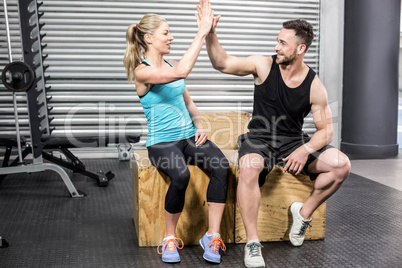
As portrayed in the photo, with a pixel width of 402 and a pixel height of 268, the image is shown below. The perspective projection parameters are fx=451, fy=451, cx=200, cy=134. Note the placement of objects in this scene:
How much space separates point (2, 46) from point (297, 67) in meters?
3.37

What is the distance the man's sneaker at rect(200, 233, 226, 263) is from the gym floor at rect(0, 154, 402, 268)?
0.03 m

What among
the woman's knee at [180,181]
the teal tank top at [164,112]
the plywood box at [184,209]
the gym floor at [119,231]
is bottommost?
the gym floor at [119,231]

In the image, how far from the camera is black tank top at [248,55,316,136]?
7.25 ft

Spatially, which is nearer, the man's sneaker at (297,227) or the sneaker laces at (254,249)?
the sneaker laces at (254,249)

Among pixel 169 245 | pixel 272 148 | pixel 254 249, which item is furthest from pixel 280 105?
pixel 169 245

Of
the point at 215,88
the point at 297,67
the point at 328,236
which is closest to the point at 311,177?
the point at 328,236

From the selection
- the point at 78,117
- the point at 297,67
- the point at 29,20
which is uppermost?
the point at 29,20

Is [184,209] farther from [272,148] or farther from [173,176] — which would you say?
[272,148]

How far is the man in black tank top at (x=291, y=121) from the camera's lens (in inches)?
85.0

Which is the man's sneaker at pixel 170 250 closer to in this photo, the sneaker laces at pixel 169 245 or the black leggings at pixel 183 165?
the sneaker laces at pixel 169 245

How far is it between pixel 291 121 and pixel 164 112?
63 centimetres

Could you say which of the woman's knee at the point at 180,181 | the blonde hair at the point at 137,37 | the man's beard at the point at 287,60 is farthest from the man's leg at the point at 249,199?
the blonde hair at the point at 137,37

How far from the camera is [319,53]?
5117mm

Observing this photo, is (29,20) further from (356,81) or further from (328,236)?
(356,81)
